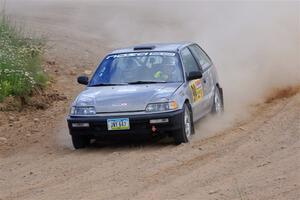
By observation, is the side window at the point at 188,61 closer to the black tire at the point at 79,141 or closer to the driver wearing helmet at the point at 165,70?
the driver wearing helmet at the point at 165,70

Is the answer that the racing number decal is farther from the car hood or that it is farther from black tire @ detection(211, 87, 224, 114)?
black tire @ detection(211, 87, 224, 114)

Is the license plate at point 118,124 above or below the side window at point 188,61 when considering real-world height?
below

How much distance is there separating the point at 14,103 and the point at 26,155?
380 centimetres

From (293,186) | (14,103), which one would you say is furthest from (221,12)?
(293,186)

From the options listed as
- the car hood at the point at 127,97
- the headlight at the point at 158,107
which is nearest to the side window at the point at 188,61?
the car hood at the point at 127,97

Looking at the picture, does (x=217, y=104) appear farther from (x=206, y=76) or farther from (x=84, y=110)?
(x=84, y=110)

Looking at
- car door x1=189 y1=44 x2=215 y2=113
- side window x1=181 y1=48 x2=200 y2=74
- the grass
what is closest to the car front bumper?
side window x1=181 y1=48 x2=200 y2=74

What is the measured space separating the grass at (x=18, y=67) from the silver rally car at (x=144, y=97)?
335 centimetres

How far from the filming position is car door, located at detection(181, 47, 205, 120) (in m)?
12.0

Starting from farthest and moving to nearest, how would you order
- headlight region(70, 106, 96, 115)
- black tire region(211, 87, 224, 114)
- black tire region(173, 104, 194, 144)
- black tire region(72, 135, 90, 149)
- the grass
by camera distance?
the grass
black tire region(211, 87, 224, 114)
black tire region(72, 135, 90, 149)
headlight region(70, 106, 96, 115)
black tire region(173, 104, 194, 144)

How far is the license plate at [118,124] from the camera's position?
36.1 ft

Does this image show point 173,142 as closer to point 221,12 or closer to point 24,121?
point 24,121

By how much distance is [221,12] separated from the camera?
2648 centimetres

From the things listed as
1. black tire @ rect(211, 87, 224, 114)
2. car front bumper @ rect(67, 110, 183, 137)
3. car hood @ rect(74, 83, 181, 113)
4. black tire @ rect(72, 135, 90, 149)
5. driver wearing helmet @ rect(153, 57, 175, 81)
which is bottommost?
black tire @ rect(211, 87, 224, 114)
